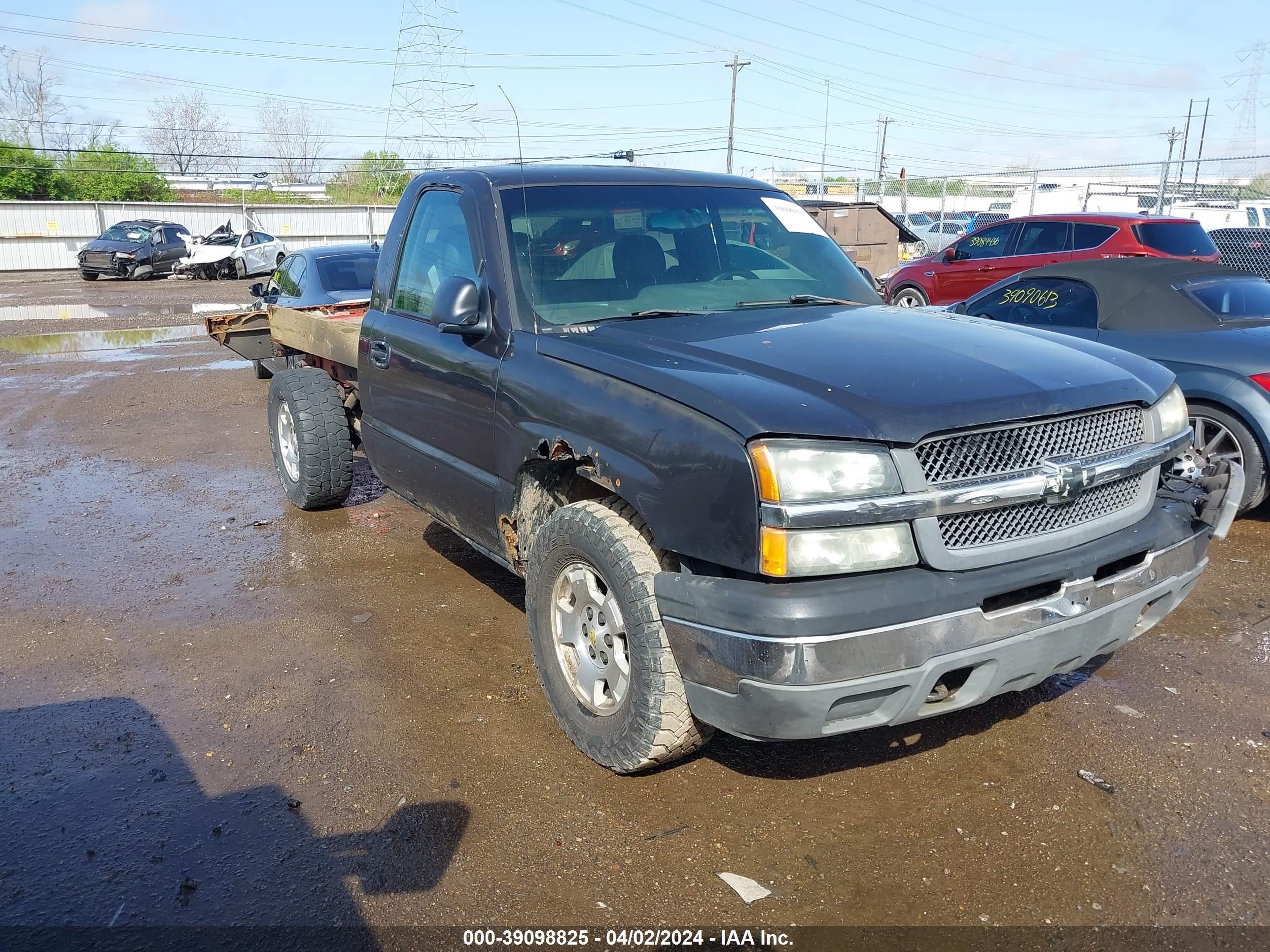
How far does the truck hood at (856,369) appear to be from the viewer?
2715mm

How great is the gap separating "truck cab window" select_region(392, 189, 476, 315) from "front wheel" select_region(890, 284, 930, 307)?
1112 centimetres

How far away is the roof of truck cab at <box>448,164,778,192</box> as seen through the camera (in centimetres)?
A: 415

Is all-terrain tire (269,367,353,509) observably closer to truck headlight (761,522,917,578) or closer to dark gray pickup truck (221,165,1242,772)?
dark gray pickup truck (221,165,1242,772)

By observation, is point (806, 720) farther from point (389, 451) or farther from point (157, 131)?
point (157, 131)

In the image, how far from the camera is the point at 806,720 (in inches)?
104

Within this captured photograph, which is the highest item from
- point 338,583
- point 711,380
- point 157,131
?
point 157,131

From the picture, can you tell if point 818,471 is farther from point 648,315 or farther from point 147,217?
point 147,217

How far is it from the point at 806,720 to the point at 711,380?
985mm

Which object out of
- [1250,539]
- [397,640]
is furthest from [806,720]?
[1250,539]

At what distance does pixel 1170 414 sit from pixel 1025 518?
0.89 meters

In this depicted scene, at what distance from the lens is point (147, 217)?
36781mm

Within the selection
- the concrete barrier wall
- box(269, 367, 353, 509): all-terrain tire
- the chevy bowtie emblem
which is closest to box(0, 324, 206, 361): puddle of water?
box(269, 367, 353, 509): all-terrain tire

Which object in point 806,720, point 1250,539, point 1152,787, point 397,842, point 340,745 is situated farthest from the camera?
point 1250,539

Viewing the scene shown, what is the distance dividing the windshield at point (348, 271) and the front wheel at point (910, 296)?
756cm
